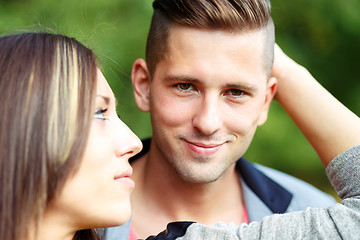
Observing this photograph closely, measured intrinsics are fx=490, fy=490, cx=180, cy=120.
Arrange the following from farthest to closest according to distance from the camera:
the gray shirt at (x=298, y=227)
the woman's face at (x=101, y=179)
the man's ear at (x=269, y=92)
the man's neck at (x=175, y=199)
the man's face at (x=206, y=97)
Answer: the man's neck at (x=175, y=199) → the man's ear at (x=269, y=92) → the man's face at (x=206, y=97) → the gray shirt at (x=298, y=227) → the woman's face at (x=101, y=179)

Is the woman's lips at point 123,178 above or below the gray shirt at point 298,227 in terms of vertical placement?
above

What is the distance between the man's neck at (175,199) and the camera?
292 centimetres

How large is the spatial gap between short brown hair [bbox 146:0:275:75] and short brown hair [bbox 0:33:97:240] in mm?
1021

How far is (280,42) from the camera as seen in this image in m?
5.30

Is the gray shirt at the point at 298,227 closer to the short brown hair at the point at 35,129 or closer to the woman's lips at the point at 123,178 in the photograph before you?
the woman's lips at the point at 123,178

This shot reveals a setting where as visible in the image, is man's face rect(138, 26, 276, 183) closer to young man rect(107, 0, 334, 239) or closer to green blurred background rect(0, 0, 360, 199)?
young man rect(107, 0, 334, 239)

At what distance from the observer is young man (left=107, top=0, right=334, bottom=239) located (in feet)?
8.28

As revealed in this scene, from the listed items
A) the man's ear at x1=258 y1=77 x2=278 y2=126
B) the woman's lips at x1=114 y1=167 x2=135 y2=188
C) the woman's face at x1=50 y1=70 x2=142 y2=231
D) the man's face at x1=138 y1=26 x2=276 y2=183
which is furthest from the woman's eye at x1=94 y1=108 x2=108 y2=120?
the man's ear at x1=258 y1=77 x2=278 y2=126

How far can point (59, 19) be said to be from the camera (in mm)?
4570

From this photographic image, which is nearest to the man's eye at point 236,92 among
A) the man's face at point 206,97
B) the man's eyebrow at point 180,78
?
the man's face at point 206,97

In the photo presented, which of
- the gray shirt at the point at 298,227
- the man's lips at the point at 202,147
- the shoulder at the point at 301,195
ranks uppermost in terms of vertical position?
the man's lips at the point at 202,147

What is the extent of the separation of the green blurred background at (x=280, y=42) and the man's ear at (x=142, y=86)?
4.63ft

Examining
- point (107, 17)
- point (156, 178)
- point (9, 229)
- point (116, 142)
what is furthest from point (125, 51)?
point (9, 229)

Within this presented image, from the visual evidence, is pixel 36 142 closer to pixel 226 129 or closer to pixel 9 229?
pixel 9 229
